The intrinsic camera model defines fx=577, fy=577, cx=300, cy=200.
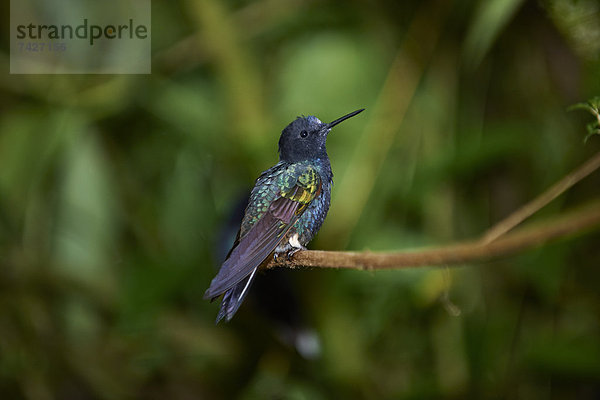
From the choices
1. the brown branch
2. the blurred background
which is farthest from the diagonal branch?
the blurred background

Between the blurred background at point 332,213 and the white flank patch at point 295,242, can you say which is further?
the blurred background at point 332,213

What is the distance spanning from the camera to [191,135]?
1.21 meters

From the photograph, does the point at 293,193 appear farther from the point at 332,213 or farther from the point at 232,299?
the point at 332,213

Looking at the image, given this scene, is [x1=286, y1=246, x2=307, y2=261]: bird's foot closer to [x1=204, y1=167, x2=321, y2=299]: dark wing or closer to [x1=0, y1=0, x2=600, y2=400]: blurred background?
[x1=204, y1=167, x2=321, y2=299]: dark wing

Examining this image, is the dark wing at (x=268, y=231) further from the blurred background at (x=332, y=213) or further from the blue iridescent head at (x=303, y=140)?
the blurred background at (x=332, y=213)

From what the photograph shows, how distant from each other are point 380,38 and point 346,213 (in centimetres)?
74

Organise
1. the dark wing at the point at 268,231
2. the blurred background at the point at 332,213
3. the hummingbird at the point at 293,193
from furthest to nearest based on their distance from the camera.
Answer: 1. the blurred background at the point at 332,213
2. the hummingbird at the point at 293,193
3. the dark wing at the point at 268,231

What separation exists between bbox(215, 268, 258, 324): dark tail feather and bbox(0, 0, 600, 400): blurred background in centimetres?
47

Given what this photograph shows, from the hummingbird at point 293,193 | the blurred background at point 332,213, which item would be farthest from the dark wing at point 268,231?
the blurred background at point 332,213

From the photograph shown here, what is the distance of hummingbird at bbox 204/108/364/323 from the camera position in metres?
0.42

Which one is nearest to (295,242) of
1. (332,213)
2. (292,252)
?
(292,252)

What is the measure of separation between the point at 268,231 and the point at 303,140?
0.29 feet

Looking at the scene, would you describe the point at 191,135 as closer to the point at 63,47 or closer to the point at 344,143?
the point at 63,47

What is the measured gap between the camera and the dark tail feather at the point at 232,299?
0.34 metres
